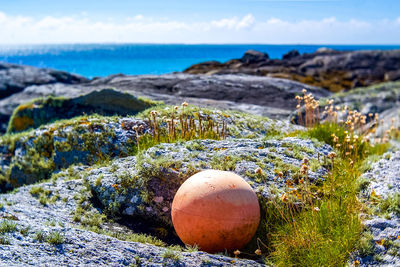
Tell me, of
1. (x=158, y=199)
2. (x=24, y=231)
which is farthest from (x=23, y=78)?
(x=24, y=231)

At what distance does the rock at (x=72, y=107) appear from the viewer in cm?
1362

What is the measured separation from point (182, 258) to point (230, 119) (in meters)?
6.28

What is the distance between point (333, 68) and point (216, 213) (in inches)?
1616

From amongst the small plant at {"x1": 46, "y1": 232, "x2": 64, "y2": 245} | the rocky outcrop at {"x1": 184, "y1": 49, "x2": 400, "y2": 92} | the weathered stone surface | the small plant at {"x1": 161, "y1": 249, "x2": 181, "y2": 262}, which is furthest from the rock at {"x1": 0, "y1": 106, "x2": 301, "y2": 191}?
the rocky outcrop at {"x1": 184, "y1": 49, "x2": 400, "y2": 92}

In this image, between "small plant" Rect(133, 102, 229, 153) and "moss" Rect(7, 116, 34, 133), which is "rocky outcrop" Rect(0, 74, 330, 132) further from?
"small plant" Rect(133, 102, 229, 153)

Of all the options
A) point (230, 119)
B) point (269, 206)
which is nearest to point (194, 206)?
point (269, 206)

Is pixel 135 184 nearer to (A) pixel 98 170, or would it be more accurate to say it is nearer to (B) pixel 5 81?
(A) pixel 98 170

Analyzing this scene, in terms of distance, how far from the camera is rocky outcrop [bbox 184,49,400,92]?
3656cm

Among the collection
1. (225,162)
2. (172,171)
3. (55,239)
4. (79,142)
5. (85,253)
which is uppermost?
(225,162)

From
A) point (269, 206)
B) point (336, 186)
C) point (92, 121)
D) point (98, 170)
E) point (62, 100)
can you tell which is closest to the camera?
point (269, 206)

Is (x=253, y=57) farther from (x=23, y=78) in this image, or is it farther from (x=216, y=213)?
(x=216, y=213)

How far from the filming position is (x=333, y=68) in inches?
1647

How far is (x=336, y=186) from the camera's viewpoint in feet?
20.3

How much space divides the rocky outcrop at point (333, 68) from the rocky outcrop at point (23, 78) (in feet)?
41.5
